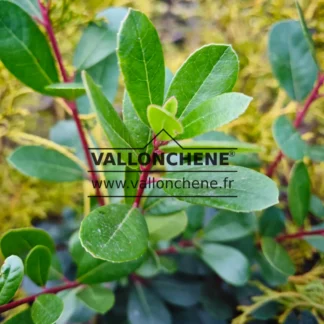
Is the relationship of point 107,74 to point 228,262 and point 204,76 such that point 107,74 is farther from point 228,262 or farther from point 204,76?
point 228,262

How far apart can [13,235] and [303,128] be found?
3.26 ft

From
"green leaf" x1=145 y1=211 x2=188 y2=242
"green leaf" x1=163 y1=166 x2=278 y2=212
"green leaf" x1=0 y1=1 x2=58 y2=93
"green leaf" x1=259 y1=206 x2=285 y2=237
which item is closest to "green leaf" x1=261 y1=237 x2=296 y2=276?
"green leaf" x1=259 y1=206 x2=285 y2=237

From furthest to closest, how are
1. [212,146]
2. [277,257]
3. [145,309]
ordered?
[145,309]
[277,257]
[212,146]

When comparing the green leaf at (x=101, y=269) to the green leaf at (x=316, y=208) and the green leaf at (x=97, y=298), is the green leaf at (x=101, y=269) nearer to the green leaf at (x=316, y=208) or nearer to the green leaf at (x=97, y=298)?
the green leaf at (x=97, y=298)

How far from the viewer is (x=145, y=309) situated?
A: 852mm

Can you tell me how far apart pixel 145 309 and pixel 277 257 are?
303mm

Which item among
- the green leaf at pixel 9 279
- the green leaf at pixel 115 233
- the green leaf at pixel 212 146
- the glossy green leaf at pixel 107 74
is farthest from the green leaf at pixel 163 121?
the glossy green leaf at pixel 107 74

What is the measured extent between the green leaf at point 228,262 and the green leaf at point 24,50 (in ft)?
1.47

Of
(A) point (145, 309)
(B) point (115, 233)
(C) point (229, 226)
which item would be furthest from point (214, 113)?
(A) point (145, 309)

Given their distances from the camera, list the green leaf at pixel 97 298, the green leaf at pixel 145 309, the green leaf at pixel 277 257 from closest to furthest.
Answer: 1. the green leaf at pixel 97 298
2. the green leaf at pixel 277 257
3. the green leaf at pixel 145 309

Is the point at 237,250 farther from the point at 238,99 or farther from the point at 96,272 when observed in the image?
the point at 238,99

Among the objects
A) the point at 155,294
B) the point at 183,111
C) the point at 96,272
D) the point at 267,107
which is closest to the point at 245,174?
the point at 183,111

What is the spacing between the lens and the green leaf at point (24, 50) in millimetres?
578

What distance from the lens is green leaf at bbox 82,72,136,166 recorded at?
1.36 feet
